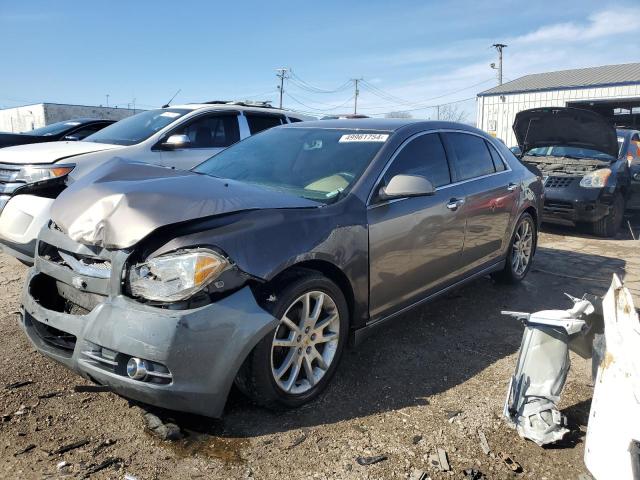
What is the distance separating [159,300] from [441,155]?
2.59 m

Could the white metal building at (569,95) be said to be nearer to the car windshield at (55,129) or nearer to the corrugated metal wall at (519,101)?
the corrugated metal wall at (519,101)

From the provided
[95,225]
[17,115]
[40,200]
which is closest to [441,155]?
[95,225]

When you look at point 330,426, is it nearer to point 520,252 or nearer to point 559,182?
point 520,252

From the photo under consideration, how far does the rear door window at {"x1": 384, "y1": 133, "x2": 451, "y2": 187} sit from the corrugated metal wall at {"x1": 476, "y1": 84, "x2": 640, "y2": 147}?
2203cm

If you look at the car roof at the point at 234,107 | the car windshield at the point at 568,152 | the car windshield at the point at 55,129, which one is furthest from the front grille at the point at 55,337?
the car windshield at the point at 568,152

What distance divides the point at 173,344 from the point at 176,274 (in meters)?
0.32

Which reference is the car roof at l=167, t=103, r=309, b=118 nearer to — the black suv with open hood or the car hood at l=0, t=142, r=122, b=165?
the car hood at l=0, t=142, r=122, b=165

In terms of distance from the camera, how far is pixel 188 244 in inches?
94.2

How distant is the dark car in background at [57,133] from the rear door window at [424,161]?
21.9 ft

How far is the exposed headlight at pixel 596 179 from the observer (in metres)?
7.98

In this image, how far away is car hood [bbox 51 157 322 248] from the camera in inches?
95.6

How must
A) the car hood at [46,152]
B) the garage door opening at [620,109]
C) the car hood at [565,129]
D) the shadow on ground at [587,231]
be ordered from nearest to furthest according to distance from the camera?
1. the car hood at [46,152]
2. the car hood at [565,129]
3. the shadow on ground at [587,231]
4. the garage door opening at [620,109]

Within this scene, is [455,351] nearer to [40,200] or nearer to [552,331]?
[552,331]

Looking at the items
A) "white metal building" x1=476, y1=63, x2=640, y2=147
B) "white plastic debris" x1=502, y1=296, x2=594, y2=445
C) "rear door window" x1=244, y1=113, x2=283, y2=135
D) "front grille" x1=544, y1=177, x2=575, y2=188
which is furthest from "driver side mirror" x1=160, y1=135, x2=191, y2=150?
"white metal building" x1=476, y1=63, x2=640, y2=147
